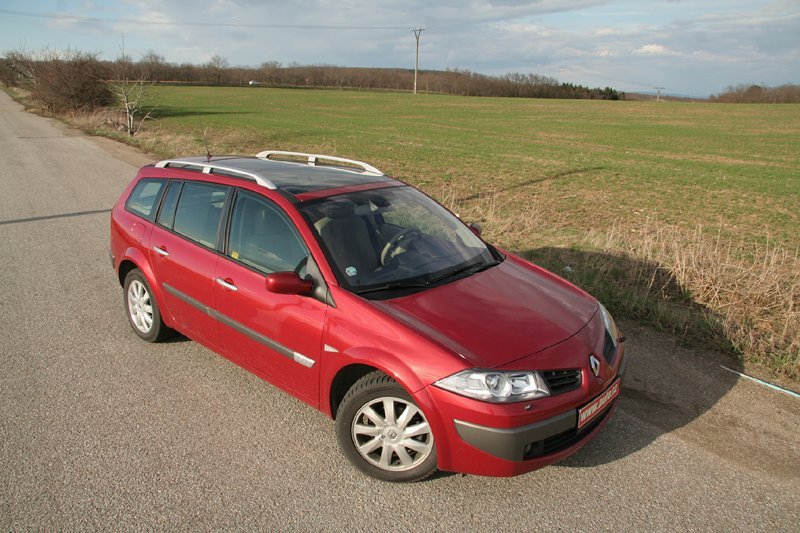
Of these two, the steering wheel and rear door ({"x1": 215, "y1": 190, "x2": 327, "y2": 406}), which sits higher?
the steering wheel

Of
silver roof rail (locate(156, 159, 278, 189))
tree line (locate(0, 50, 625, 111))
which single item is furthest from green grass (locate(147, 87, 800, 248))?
tree line (locate(0, 50, 625, 111))

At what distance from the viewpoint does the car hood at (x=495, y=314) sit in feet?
10.0

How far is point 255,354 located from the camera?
383 centimetres

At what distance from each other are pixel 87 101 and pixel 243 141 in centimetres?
1305

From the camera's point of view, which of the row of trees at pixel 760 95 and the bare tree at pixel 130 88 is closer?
the bare tree at pixel 130 88

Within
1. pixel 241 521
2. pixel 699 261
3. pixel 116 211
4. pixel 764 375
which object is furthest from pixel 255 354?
pixel 699 261

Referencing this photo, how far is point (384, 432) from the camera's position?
3162 mm

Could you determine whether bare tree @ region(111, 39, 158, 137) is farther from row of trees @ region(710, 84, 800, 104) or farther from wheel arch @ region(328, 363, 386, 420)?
row of trees @ region(710, 84, 800, 104)

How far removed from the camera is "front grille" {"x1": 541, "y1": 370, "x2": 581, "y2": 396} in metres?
3.00

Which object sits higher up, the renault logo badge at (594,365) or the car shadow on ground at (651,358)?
the renault logo badge at (594,365)

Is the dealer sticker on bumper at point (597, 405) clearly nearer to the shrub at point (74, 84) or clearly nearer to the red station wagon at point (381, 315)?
the red station wagon at point (381, 315)

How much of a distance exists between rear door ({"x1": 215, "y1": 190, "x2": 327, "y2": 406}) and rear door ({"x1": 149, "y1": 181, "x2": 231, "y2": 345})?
166 millimetres

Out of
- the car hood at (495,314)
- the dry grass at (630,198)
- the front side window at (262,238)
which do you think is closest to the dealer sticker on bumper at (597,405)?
the car hood at (495,314)

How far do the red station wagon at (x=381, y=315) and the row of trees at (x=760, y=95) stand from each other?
10212 centimetres
